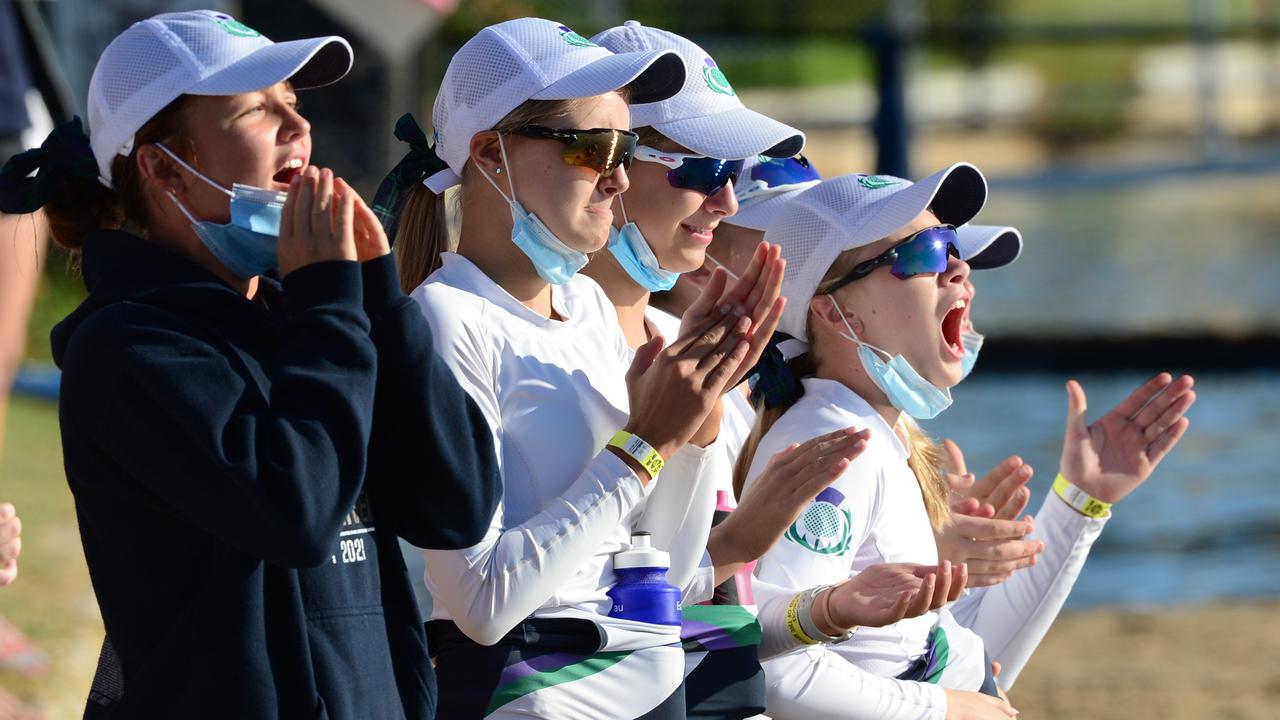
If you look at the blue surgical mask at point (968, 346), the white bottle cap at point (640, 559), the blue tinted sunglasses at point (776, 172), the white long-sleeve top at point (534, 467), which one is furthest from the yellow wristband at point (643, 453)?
the blue tinted sunglasses at point (776, 172)

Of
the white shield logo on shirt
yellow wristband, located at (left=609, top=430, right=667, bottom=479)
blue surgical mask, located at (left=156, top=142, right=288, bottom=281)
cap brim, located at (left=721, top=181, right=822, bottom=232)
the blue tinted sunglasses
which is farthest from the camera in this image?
the blue tinted sunglasses

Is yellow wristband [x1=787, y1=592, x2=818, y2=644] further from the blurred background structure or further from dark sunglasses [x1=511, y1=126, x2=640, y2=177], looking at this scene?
the blurred background structure

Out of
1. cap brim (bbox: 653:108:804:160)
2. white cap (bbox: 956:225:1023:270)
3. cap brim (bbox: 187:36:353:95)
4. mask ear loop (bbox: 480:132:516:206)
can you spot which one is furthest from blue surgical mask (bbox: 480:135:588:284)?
white cap (bbox: 956:225:1023:270)

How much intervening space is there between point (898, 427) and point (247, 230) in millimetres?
1693

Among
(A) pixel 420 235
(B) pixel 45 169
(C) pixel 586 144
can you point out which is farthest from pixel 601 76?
(B) pixel 45 169

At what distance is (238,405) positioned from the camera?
261 centimetres

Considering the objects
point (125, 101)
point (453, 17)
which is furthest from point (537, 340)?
point (453, 17)

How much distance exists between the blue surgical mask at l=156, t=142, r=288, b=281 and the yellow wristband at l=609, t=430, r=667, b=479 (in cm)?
62

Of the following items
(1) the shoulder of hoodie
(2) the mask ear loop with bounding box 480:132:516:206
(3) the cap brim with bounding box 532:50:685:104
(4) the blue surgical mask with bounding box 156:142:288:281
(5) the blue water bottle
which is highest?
(3) the cap brim with bounding box 532:50:685:104

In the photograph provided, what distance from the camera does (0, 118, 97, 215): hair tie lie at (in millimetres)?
2967

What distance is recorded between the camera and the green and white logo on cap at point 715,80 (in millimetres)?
4090

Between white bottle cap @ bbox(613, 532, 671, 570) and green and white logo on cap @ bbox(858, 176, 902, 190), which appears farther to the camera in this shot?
green and white logo on cap @ bbox(858, 176, 902, 190)

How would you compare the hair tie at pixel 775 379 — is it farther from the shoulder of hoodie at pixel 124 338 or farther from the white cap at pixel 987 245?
the shoulder of hoodie at pixel 124 338

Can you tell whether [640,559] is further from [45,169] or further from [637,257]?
[45,169]
